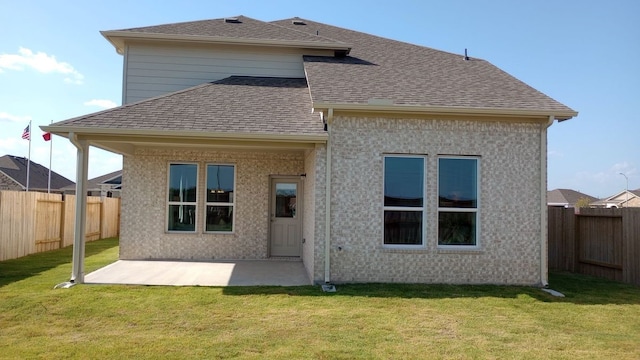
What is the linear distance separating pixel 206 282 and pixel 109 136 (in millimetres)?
3370

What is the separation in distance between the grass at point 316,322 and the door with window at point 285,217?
156 inches

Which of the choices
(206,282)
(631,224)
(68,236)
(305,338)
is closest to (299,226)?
(206,282)

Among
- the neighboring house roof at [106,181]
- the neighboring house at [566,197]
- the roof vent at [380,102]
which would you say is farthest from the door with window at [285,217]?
the neighboring house at [566,197]

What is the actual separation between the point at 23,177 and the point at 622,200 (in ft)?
194

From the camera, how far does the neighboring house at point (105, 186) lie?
30.7 m

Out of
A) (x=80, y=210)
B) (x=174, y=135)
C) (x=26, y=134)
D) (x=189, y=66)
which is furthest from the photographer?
(x=26, y=134)

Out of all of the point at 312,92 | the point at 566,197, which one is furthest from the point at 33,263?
the point at 566,197

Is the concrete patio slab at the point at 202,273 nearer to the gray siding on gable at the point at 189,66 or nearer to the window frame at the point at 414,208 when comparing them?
the window frame at the point at 414,208

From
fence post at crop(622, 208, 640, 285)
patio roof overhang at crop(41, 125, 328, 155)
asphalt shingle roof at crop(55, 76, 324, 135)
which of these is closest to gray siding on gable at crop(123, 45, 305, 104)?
asphalt shingle roof at crop(55, 76, 324, 135)

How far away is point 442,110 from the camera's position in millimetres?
8938

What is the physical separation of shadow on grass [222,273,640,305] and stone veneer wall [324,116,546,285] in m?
0.34

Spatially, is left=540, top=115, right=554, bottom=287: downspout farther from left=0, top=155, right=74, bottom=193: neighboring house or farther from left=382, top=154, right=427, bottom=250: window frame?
left=0, top=155, right=74, bottom=193: neighboring house

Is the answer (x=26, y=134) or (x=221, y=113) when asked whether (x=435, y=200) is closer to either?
(x=221, y=113)

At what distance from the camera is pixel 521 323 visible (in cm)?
660
